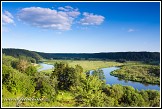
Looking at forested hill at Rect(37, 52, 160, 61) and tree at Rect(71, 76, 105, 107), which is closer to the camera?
tree at Rect(71, 76, 105, 107)

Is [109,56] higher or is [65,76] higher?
[109,56]

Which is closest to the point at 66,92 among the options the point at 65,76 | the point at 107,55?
Result: the point at 65,76

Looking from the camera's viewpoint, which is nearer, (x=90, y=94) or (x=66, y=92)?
(x=90, y=94)

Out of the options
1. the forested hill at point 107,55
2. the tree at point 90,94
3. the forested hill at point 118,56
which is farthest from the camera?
the forested hill at point 118,56

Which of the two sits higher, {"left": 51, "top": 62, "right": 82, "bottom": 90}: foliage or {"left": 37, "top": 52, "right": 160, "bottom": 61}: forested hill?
{"left": 37, "top": 52, "right": 160, "bottom": 61}: forested hill

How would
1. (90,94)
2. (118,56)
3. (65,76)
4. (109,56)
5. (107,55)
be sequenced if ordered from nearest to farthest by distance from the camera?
(90,94) → (65,76) → (118,56) → (109,56) → (107,55)

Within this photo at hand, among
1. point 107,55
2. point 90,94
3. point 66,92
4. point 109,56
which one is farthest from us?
point 107,55

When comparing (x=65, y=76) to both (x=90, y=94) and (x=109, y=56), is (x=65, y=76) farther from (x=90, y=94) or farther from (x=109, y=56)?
(x=109, y=56)

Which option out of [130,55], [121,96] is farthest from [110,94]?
[130,55]

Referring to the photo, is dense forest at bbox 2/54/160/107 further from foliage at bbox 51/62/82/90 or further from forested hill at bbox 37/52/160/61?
forested hill at bbox 37/52/160/61

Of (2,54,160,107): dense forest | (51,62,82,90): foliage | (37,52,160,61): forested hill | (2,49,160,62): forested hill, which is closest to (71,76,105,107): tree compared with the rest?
(2,54,160,107): dense forest

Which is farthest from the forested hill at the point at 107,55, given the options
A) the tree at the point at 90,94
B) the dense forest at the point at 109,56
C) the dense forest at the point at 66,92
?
the tree at the point at 90,94

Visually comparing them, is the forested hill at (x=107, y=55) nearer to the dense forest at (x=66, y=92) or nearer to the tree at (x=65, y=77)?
the tree at (x=65, y=77)

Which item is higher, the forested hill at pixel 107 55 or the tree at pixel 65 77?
the forested hill at pixel 107 55
